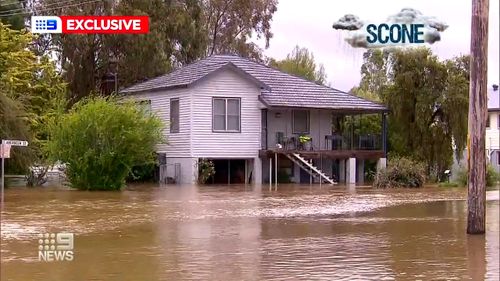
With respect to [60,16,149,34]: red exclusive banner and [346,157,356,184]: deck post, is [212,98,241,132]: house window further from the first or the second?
[346,157,356,184]: deck post

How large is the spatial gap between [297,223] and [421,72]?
29.0 metres

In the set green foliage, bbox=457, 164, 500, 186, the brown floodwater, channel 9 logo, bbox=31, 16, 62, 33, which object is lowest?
the brown floodwater

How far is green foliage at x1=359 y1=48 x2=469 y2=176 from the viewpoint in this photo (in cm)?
4444

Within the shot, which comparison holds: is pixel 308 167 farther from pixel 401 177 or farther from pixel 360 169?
pixel 360 169

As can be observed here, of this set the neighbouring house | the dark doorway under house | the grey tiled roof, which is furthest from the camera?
the neighbouring house

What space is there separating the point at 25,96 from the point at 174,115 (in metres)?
7.69

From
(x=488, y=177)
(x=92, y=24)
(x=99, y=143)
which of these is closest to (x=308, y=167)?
(x=488, y=177)

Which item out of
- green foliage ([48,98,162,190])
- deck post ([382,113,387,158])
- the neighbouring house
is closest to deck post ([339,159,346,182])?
deck post ([382,113,387,158])

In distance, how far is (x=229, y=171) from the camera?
43.5m

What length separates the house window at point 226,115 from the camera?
4103 centimetres

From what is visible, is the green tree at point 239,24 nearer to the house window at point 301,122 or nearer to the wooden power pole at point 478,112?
the house window at point 301,122

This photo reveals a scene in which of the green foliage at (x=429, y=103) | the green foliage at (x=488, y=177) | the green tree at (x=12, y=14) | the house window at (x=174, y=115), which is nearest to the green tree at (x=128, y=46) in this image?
the green tree at (x=12, y=14)

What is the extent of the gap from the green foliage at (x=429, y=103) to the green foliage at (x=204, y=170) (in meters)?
11.9

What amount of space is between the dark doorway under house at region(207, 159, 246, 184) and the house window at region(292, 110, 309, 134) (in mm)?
3486
